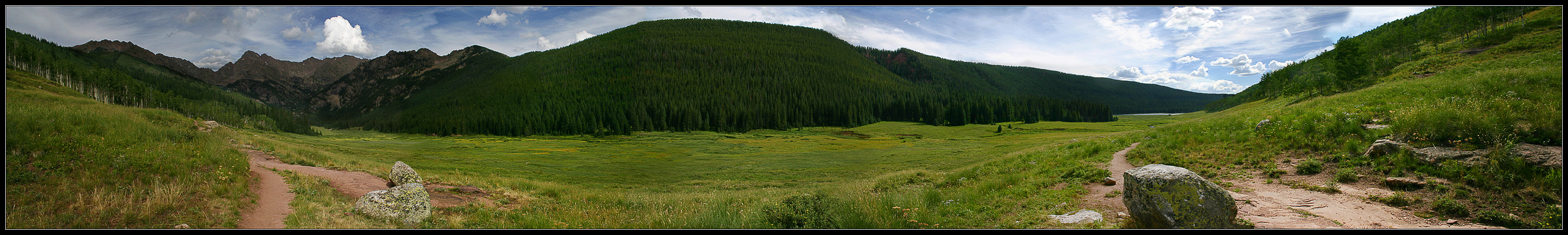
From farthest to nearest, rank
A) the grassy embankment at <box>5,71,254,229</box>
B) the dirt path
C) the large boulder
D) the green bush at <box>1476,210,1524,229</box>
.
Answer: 1. the dirt path
2. the grassy embankment at <box>5,71,254,229</box>
3. the green bush at <box>1476,210,1524,229</box>
4. the large boulder

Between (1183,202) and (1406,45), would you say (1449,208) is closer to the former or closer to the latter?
(1183,202)

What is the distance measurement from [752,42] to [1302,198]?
596 feet

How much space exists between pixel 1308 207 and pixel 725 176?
25768 mm

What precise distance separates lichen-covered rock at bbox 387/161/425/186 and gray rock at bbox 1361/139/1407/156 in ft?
75.9

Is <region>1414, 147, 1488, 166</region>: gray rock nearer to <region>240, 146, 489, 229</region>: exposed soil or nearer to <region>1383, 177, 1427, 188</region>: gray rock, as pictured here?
<region>1383, 177, 1427, 188</region>: gray rock

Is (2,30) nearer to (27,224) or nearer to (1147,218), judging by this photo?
(27,224)

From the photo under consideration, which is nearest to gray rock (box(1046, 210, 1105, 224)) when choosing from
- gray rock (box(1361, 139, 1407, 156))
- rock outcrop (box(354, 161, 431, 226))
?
gray rock (box(1361, 139, 1407, 156))

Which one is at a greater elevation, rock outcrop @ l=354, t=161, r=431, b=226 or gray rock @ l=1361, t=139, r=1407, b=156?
gray rock @ l=1361, t=139, r=1407, b=156

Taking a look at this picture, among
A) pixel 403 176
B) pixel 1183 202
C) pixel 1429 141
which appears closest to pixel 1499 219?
pixel 1429 141

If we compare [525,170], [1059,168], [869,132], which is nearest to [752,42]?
[869,132]

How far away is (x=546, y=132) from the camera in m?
89.1

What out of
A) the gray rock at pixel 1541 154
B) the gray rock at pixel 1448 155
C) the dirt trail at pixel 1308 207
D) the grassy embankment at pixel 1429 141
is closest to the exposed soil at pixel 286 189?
the dirt trail at pixel 1308 207

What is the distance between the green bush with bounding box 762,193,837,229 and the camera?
7500mm

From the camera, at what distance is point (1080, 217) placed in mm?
7809
